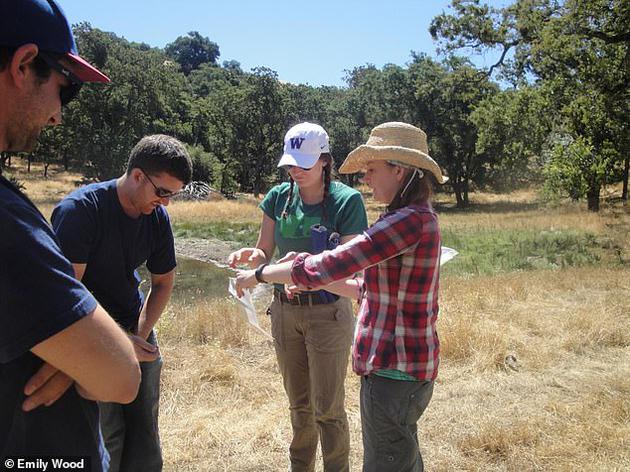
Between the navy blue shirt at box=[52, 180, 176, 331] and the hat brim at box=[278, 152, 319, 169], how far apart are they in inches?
30.1

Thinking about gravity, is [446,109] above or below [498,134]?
above

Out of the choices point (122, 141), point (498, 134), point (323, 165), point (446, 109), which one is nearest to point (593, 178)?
point (498, 134)

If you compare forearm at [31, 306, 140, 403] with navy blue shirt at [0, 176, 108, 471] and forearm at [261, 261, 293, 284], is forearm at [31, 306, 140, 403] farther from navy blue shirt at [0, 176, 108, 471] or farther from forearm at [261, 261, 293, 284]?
forearm at [261, 261, 293, 284]

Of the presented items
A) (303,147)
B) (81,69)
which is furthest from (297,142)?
(81,69)

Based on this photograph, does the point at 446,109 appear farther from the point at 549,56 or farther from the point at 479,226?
the point at 549,56

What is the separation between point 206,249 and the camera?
68.0 ft

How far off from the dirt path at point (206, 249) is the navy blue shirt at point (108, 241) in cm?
1575

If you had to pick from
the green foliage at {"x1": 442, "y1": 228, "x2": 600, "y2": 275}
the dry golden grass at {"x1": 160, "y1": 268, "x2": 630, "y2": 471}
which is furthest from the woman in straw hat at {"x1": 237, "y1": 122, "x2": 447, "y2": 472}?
the green foliage at {"x1": 442, "y1": 228, "x2": 600, "y2": 275}

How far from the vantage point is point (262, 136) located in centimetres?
4391

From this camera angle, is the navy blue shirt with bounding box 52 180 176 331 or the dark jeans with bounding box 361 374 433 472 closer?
the dark jeans with bounding box 361 374 433 472

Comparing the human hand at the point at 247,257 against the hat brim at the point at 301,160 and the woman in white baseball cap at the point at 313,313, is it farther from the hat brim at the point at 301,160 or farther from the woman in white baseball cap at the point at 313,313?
the hat brim at the point at 301,160

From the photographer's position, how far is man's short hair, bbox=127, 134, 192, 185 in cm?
259

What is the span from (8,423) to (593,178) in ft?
47.8

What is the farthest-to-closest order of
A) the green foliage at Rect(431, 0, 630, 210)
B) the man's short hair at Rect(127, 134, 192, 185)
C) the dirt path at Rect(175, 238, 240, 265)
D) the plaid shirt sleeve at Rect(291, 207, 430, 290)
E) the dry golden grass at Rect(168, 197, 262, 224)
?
the dry golden grass at Rect(168, 197, 262, 224)
the dirt path at Rect(175, 238, 240, 265)
the green foliage at Rect(431, 0, 630, 210)
the man's short hair at Rect(127, 134, 192, 185)
the plaid shirt sleeve at Rect(291, 207, 430, 290)
